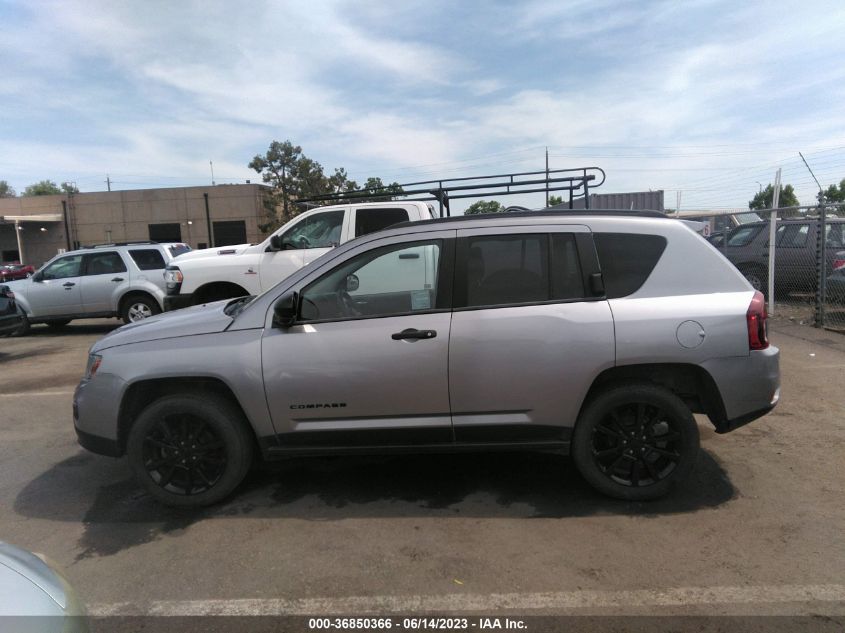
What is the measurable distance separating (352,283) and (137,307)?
9.42 meters

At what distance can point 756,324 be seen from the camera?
3.62 meters

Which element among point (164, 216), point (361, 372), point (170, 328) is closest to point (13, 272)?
point (164, 216)

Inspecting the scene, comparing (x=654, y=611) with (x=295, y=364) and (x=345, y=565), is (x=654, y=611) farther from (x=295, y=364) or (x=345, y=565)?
(x=295, y=364)

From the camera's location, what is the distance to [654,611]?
2756 millimetres

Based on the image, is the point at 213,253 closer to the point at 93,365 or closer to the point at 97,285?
the point at 97,285

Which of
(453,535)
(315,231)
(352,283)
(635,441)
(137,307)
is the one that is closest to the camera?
(453,535)

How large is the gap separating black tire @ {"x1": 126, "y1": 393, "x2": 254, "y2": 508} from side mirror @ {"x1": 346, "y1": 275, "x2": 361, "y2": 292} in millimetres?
1120

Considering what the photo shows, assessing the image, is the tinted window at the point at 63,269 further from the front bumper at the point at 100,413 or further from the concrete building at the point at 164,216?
the concrete building at the point at 164,216

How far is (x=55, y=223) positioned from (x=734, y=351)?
46347 mm

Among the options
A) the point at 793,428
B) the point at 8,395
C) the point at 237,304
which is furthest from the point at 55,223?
the point at 793,428

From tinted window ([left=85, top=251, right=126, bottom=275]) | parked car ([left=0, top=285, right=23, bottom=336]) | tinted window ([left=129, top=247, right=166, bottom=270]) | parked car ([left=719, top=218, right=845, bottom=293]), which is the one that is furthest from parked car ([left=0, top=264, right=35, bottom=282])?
parked car ([left=719, top=218, right=845, bottom=293])

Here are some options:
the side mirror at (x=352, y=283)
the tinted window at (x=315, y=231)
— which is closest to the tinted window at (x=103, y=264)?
the tinted window at (x=315, y=231)

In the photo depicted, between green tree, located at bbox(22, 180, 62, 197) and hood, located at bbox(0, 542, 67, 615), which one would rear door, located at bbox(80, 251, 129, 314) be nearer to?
→ hood, located at bbox(0, 542, 67, 615)

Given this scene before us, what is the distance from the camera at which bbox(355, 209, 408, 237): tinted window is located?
8141mm
